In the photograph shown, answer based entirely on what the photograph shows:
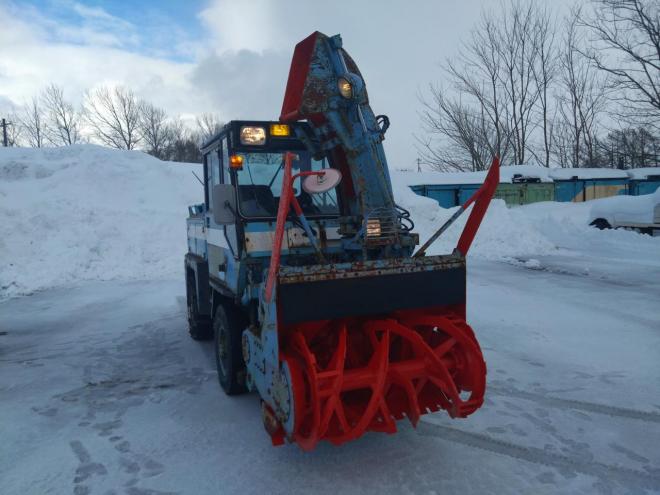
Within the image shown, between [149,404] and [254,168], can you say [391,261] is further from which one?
[149,404]

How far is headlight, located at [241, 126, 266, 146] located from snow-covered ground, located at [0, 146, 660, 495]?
239cm

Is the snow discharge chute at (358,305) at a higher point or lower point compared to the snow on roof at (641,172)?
lower

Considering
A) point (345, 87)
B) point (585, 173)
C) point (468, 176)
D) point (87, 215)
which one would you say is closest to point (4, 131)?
point (87, 215)

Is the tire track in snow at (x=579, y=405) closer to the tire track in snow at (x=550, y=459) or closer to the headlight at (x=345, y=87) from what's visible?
the tire track in snow at (x=550, y=459)

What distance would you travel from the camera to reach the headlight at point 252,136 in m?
4.42

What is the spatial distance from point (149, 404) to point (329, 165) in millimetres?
2814

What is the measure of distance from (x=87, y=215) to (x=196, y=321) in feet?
35.6

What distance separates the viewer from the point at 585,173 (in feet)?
94.8

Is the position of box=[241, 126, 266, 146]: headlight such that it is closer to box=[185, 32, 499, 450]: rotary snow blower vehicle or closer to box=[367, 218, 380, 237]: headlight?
box=[185, 32, 499, 450]: rotary snow blower vehicle

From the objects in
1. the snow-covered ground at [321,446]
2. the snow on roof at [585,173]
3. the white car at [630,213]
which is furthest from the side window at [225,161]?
the snow on roof at [585,173]

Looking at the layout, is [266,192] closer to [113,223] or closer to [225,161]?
[225,161]

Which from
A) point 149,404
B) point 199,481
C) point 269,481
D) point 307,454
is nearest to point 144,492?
point 199,481

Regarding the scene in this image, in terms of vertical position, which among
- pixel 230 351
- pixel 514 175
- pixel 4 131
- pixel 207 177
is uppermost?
pixel 4 131

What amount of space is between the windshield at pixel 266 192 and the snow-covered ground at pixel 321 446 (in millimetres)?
1836
